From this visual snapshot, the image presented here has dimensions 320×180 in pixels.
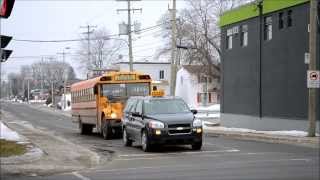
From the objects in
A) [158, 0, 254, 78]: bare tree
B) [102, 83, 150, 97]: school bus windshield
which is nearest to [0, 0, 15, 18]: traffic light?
[102, 83, 150, 97]: school bus windshield

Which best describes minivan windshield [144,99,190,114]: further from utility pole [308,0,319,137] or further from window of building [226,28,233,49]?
window of building [226,28,233,49]

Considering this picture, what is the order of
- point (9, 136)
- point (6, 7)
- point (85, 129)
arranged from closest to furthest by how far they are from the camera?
point (6, 7), point (9, 136), point (85, 129)

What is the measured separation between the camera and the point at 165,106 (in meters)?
21.9

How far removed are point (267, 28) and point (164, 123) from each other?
16158 millimetres

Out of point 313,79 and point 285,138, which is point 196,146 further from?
point 313,79

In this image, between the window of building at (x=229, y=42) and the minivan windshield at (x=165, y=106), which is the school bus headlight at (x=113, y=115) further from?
the window of building at (x=229, y=42)

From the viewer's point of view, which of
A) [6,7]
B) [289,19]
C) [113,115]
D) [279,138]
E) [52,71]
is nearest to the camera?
[6,7]

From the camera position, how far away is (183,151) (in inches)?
838

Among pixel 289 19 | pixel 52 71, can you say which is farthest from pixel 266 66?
pixel 52 71

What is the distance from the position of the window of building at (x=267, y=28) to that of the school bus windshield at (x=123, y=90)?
29.2 ft

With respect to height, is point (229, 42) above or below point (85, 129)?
above

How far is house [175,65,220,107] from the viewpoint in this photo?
9759cm

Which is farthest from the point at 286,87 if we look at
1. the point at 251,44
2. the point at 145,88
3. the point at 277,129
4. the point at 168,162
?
the point at 168,162

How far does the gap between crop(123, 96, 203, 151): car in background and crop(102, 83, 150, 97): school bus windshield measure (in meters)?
6.05
